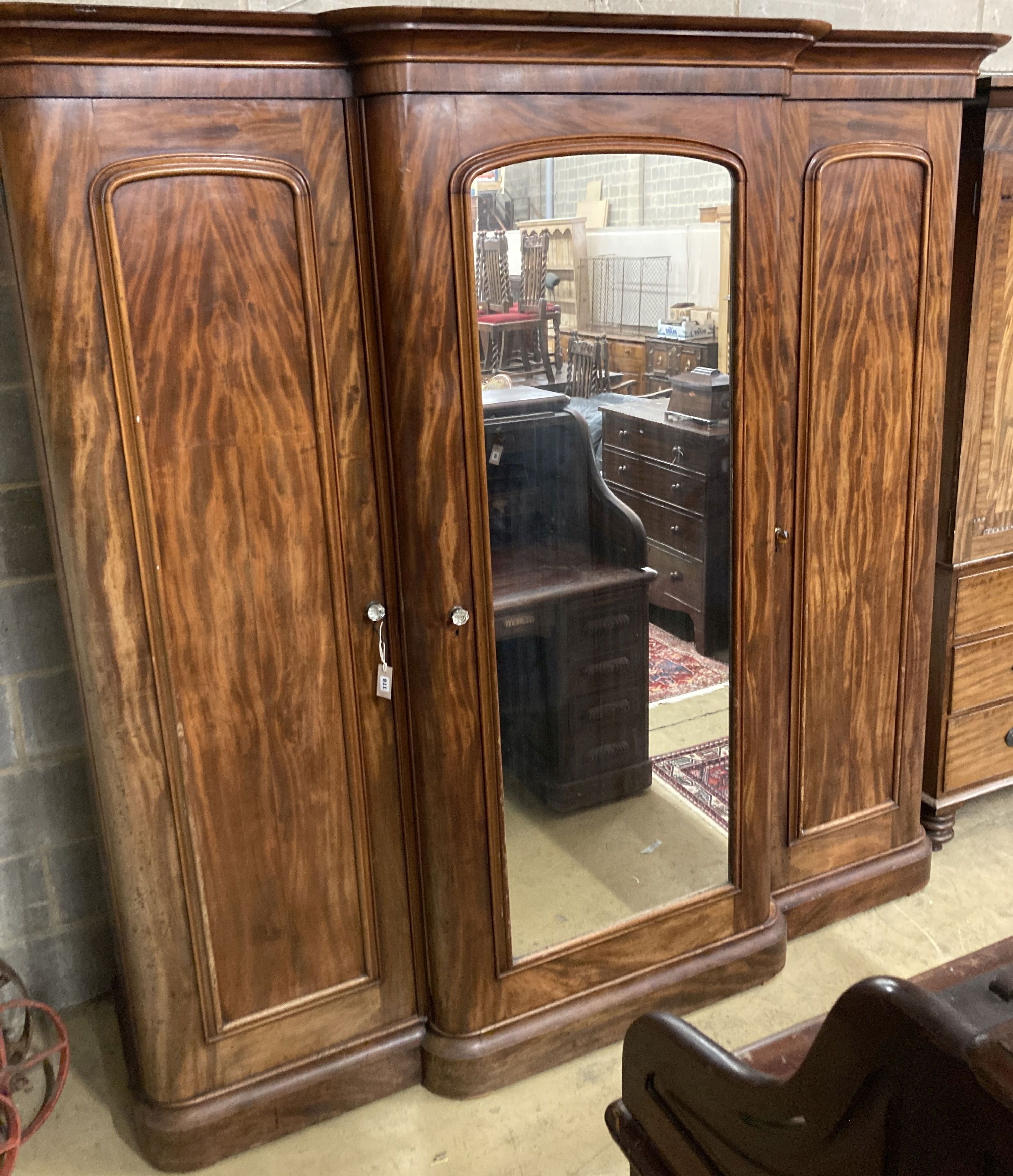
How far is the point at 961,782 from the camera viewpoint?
8.29 ft

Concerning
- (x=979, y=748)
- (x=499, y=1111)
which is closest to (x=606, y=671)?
(x=499, y=1111)

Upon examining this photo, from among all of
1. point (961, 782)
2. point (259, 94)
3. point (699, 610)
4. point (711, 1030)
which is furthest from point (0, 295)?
point (961, 782)

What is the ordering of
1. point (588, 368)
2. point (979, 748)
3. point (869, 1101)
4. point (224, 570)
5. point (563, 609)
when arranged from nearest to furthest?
point (869, 1101), point (224, 570), point (588, 368), point (563, 609), point (979, 748)

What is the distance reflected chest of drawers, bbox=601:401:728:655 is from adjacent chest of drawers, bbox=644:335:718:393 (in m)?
0.04

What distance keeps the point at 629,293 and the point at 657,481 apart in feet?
1.03

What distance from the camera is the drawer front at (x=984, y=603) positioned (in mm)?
2389

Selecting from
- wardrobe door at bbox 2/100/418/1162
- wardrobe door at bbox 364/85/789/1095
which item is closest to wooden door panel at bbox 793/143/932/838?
wardrobe door at bbox 364/85/789/1095

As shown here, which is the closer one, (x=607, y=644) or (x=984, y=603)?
(x=607, y=644)

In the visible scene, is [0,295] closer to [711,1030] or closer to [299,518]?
[299,518]

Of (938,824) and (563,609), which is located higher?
(563,609)

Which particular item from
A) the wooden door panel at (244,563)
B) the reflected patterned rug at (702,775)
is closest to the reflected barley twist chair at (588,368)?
the wooden door panel at (244,563)

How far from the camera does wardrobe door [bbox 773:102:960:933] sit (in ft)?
6.18

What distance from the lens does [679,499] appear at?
6.06 ft

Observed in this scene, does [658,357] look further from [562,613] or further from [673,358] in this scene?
[562,613]
